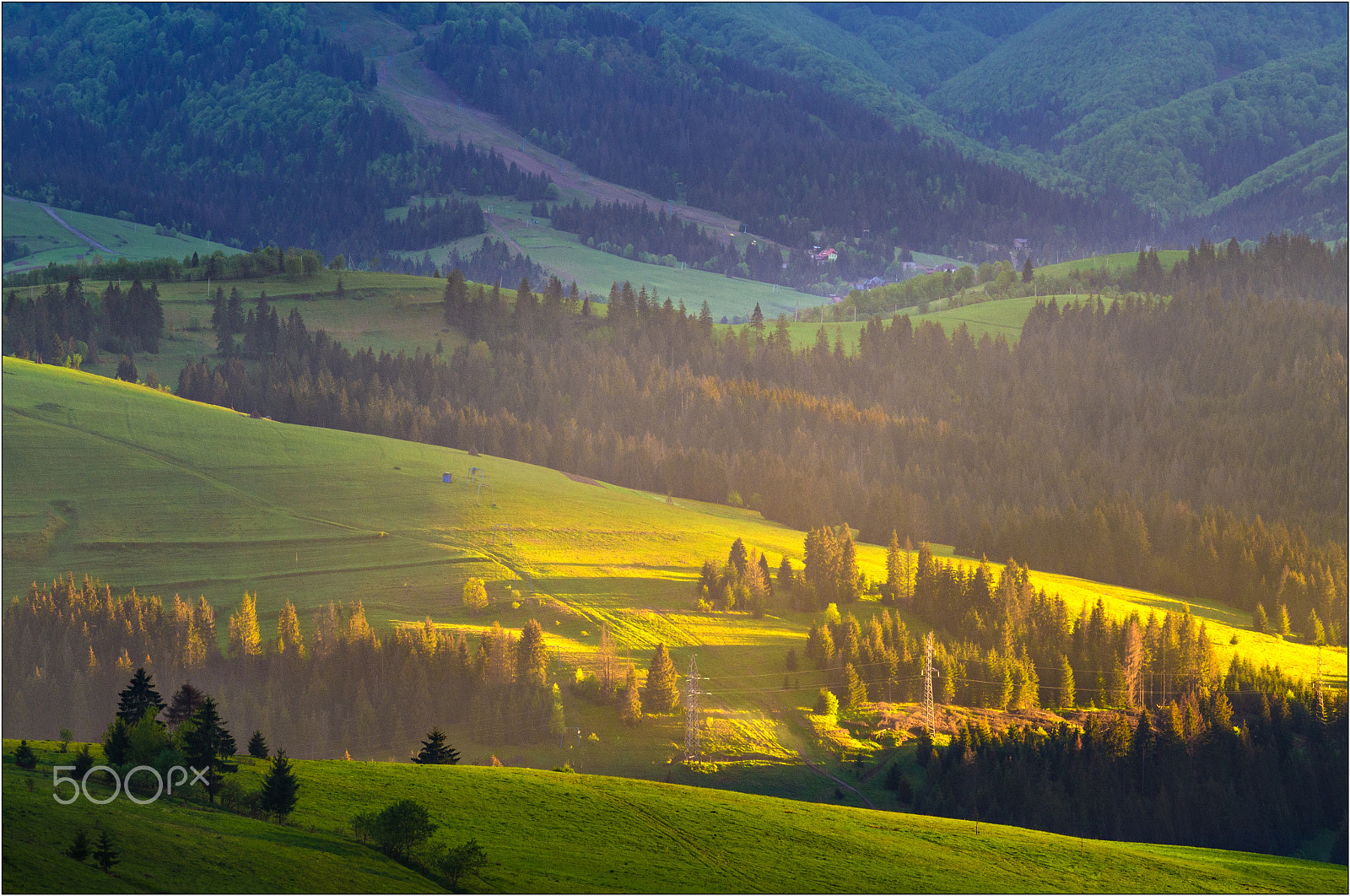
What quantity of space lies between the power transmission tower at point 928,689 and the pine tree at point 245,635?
59.5 meters

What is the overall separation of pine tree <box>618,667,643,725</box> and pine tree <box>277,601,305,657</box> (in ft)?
96.7

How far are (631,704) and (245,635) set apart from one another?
120ft

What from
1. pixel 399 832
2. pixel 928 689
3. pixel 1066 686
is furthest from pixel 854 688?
pixel 399 832

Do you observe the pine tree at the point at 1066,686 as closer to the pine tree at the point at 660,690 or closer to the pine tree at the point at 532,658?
the pine tree at the point at 660,690

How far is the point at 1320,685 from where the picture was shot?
5039 inches

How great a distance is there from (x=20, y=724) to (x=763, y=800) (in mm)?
Answer: 67464

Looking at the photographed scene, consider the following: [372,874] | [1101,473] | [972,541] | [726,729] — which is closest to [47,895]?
[372,874]

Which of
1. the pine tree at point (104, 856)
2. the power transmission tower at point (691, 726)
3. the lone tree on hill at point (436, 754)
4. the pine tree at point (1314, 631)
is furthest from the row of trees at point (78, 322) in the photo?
the pine tree at point (1314, 631)

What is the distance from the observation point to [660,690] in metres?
109

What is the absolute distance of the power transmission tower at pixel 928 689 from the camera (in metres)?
108

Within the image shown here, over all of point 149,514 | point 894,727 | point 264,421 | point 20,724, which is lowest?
point 20,724

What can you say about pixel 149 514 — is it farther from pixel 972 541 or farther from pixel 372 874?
pixel 972 541

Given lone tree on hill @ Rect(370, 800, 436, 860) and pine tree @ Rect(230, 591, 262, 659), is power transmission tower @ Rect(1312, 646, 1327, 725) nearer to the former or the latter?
lone tree on hill @ Rect(370, 800, 436, 860)

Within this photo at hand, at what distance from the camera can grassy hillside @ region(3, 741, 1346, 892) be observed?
57688mm
